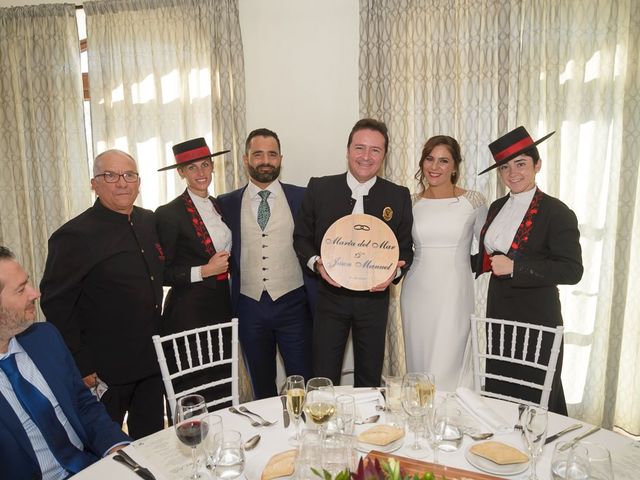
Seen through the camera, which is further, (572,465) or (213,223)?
(213,223)

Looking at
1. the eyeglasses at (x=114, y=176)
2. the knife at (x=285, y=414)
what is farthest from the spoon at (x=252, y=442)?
the eyeglasses at (x=114, y=176)

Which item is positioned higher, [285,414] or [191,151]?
[191,151]

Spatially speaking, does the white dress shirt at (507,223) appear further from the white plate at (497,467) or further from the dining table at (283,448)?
the white plate at (497,467)

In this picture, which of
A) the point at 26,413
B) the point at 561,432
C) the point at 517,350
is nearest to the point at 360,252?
the point at 517,350

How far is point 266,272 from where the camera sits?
116 inches

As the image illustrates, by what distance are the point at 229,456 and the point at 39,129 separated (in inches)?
145

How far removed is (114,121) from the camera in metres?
3.87

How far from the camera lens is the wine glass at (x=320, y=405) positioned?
54.9 inches

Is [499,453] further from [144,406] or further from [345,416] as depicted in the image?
[144,406]

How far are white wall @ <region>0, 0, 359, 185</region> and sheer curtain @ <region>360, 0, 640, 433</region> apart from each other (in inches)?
8.2

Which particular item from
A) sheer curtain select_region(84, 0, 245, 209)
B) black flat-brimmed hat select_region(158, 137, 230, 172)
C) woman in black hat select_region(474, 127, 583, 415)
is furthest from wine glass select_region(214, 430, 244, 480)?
sheer curtain select_region(84, 0, 245, 209)

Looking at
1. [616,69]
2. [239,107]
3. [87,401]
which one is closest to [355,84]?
[239,107]

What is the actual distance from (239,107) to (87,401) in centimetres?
243

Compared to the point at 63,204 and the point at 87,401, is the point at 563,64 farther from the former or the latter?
the point at 63,204
